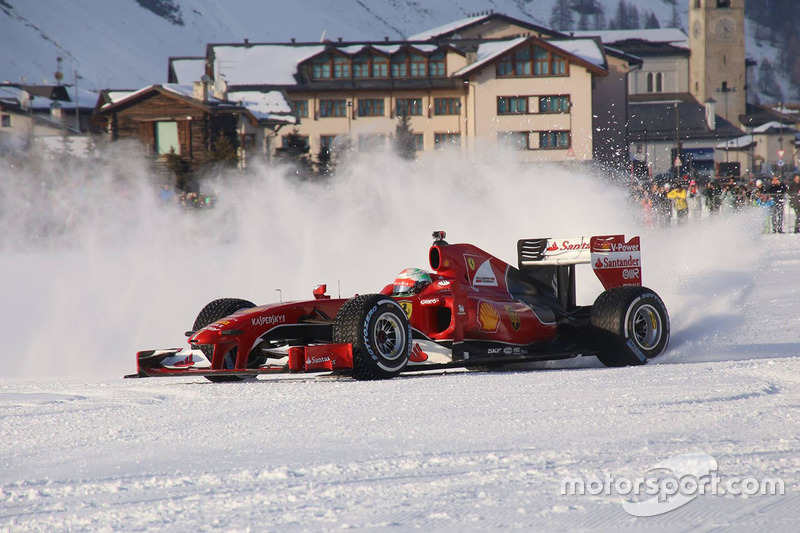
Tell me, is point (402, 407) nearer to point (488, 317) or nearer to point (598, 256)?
point (488, 317)

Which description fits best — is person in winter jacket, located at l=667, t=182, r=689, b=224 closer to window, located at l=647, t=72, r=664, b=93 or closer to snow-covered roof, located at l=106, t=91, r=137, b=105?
snow-covered roof, located at l=106, t=91, r=137, b=105

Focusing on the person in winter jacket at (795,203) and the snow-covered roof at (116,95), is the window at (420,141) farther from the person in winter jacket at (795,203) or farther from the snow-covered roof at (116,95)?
the person in winter jacket at (795,203)

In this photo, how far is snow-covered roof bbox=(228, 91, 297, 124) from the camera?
54.5 meters

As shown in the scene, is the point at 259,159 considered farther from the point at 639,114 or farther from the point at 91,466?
the point at 639,114

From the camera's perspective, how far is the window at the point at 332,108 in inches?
2382

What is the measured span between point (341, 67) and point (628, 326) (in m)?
53.7

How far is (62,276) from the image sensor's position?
1727 cm

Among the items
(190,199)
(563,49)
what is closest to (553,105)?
(563,49)

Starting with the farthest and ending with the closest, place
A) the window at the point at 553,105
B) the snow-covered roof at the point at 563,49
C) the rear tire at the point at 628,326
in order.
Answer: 1. the window at the point at 553,105
2. the snow-covered roof at the point at 563,49
3. the rear tire at the point at 628,326

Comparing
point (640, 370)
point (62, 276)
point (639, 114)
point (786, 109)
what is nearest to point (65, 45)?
point (639, 114)

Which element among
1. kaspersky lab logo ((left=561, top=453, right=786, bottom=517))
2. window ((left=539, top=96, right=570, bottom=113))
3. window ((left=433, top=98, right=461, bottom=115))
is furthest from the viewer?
window ((left=433, top=98, right=461, bottom=115))

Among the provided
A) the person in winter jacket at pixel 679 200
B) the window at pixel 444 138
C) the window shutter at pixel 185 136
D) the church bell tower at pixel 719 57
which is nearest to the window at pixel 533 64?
the window at pixel 444 138

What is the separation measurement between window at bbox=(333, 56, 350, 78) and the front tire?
54144mm

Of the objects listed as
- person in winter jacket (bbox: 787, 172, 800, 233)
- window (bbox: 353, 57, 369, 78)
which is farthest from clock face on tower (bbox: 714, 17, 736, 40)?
person in winter jacket (bbox: 787, 172, 800, 233)
